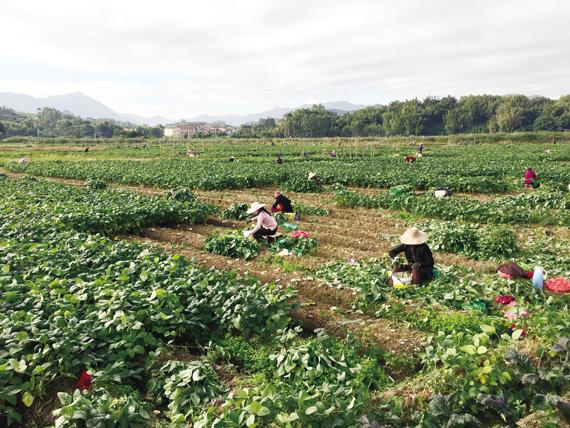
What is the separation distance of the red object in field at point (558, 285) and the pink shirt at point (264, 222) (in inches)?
242

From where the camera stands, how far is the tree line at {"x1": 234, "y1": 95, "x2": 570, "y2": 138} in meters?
86.6

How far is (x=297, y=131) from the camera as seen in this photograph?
10338 centimetres

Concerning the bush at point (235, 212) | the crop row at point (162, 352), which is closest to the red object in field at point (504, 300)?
the crop row at point (162, 352)

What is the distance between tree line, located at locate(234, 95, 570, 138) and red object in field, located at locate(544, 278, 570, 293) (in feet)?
288

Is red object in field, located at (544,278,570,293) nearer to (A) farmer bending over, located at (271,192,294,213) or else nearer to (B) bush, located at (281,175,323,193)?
(A) farmer bending over, located at (271,192,294,213)

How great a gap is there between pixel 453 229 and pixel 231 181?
13.0m

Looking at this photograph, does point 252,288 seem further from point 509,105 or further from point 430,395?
point 509,105

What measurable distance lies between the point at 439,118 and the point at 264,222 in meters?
98.1

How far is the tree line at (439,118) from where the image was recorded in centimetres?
8662

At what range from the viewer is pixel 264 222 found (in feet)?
35.3

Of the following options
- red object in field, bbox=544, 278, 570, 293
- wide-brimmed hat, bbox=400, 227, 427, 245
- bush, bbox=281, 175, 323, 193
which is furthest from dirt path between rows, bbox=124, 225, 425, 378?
bush, bbox=281, 175, 323, 193

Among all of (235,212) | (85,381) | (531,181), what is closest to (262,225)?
(235,212)

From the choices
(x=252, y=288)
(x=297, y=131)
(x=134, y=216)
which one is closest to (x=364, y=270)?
(x=252, y=288)

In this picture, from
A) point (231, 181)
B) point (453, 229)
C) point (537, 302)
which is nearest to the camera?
point (537, 302)
